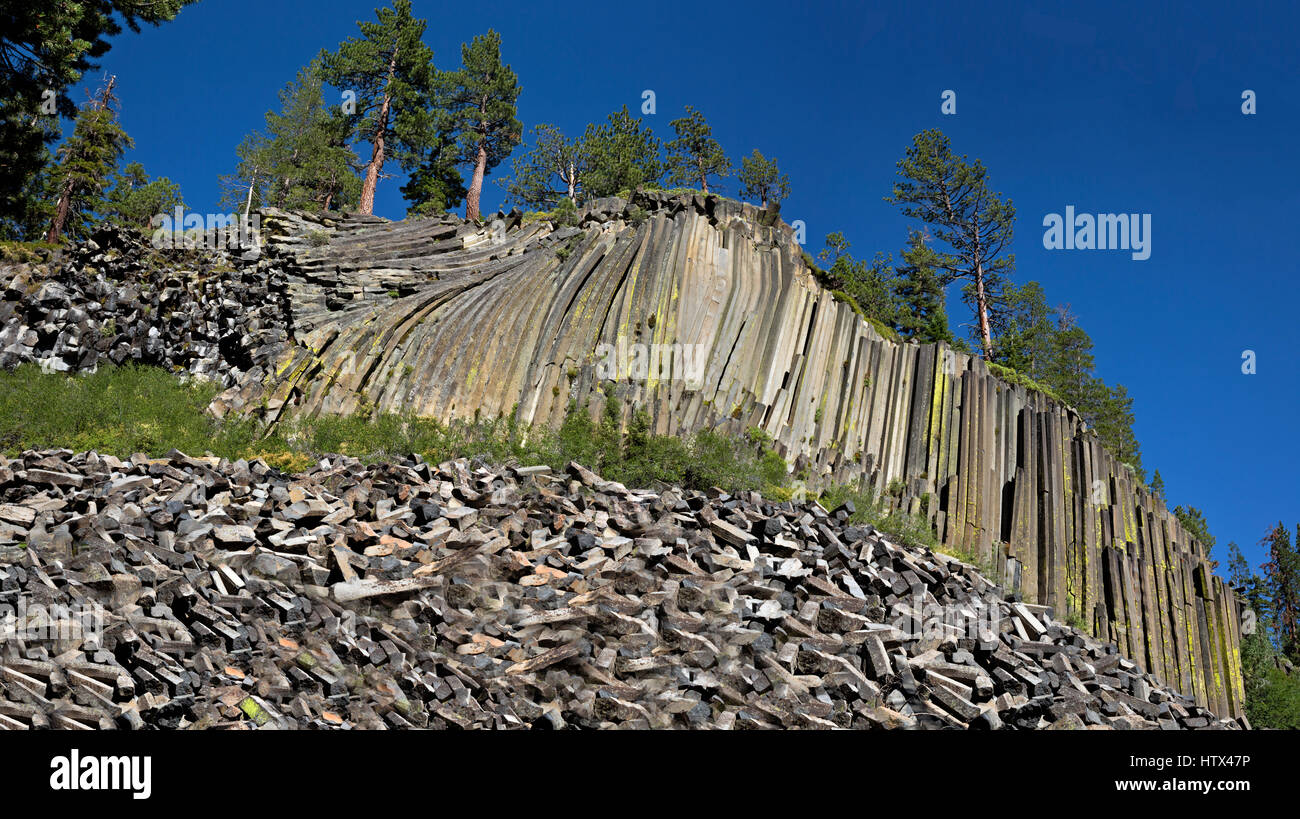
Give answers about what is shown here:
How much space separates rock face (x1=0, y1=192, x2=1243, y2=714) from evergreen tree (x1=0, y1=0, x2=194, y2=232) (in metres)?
3.32

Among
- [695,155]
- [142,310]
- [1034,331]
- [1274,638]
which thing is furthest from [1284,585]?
[142,310]

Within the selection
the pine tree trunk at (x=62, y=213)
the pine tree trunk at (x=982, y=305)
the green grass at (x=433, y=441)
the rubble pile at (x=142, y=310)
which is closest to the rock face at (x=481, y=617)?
the green grass at (x=433, y=441)

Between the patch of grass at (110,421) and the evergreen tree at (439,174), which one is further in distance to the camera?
the evergreen tree at (439,174)

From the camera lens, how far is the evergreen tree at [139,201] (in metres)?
35.4

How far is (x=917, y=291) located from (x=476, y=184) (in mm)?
19796

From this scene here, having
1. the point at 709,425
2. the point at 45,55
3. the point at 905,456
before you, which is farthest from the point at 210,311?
the point at 905,456

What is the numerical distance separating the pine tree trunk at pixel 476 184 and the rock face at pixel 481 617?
22803 mm

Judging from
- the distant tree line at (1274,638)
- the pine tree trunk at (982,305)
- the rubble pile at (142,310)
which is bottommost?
the distant tree line at (1274,638)

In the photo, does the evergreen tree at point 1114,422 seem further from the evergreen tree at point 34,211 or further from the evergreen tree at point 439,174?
the evergreen tree at point 34,211

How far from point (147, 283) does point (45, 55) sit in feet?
22.9

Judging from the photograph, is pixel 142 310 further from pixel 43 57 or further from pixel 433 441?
pixel 433 441

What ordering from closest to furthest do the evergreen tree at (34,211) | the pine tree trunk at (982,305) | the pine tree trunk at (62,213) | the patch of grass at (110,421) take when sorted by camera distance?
the patch of grass at (110,421) < the pine tree trunk at (62,213) < the evergreen tree at (34,211) < the pine tree trunk at (982,305)

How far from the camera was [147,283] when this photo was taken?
21969 mm

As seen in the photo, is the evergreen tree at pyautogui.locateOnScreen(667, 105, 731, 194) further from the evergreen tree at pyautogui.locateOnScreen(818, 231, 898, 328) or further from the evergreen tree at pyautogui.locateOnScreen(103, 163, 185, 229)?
the evergreen tree at pyautogui.locateOnScreen(103, 163, 185, 229)
